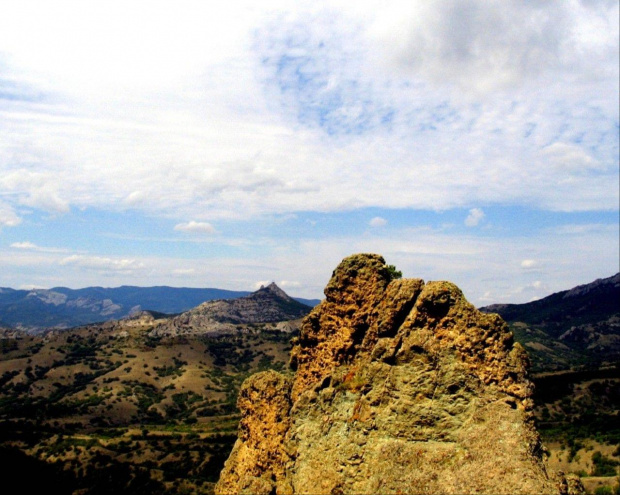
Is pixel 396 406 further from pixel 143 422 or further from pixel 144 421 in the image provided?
pixel 144 421

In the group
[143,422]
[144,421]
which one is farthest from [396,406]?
[144,421]

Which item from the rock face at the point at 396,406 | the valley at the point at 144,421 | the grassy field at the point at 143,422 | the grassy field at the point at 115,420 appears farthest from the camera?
the grassy field at the point at 115,420

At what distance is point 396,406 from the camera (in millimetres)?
12703

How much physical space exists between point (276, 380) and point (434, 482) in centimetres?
767

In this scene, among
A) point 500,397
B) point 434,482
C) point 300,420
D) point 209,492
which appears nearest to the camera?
point 434,482

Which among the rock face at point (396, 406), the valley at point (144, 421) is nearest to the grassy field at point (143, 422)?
the valley at point (144, 421)

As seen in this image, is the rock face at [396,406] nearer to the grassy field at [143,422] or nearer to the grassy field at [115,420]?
the grassy field at [143,422]

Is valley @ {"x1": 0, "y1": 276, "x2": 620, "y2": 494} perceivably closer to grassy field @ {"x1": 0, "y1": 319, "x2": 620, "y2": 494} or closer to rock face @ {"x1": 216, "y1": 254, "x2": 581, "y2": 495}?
grassy field @ {"x1": 0, "y1": 319, "x2": 620, "y2": 494}

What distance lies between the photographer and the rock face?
11078 mm

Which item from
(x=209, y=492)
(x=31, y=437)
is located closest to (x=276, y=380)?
(x=209, y=492)

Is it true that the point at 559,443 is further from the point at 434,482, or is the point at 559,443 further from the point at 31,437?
the point at 31,437

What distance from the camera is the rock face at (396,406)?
36.3 feet

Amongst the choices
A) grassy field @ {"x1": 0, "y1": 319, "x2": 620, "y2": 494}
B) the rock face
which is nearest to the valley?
grassy field @ {"x1": 0, "y1": 319, "x2": 620, "y2": 494}

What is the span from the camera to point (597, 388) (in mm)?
105125
